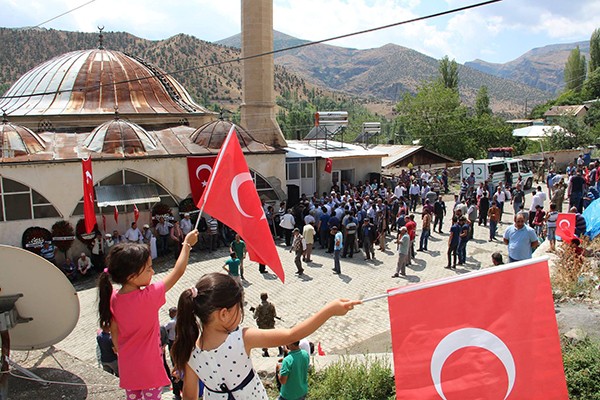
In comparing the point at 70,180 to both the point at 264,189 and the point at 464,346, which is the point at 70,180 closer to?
the point at 264,189

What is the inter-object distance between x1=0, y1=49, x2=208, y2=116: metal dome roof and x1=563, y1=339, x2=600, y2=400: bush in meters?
22.5

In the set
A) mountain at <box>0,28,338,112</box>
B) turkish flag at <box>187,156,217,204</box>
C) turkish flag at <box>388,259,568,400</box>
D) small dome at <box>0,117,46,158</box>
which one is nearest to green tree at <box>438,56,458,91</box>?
mountain at <box>0,28,338,112</box>

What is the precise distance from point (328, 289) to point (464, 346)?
10.1 meters

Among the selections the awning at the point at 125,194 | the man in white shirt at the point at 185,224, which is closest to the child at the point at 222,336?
the man in white shirt at the point at 185,224

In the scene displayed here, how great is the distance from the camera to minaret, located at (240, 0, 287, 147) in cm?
2469

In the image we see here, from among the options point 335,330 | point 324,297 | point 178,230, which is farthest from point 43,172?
point 335,330

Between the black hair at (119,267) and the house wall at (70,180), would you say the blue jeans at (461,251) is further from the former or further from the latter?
the black hair at (119,267)

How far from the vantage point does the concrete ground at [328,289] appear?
1028 centimetres

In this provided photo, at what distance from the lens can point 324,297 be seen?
12.8 meters

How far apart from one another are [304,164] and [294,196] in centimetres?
251

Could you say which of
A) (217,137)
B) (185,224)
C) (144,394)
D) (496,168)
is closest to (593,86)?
(496,168)

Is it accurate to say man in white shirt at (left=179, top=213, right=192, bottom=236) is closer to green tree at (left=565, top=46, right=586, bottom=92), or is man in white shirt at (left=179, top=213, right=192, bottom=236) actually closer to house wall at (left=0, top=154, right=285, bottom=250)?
house wall at (left=0, top=154, right=285, bottom=250)

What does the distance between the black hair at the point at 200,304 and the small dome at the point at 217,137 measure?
1705 centimetres

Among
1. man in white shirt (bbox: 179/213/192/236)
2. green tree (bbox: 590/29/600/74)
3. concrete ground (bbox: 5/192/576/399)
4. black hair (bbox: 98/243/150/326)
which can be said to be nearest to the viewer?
black hair (bbox: 98/243/150/326)
